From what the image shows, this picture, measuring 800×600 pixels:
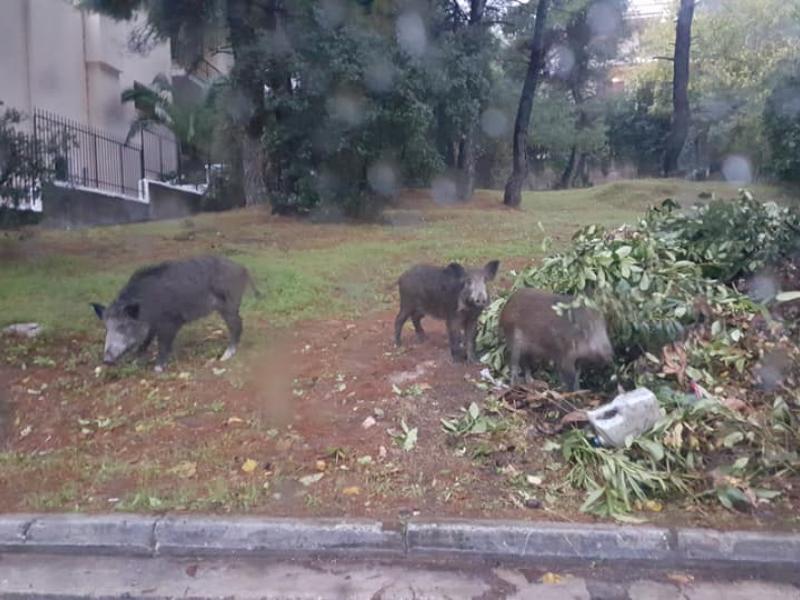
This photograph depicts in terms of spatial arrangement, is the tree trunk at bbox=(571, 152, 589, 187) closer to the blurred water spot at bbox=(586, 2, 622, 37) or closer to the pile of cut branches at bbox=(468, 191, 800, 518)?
the blurred water spot at bbox=(586, 2, 622, 37)

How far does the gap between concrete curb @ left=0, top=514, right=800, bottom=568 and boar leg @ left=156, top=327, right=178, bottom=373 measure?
10.6 ft

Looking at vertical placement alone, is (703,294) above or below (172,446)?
above

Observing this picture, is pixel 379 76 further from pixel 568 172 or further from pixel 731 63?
pixel 568 172

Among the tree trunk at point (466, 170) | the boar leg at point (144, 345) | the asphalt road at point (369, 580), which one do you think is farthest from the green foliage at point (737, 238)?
the tree trunk at point (466, 170)

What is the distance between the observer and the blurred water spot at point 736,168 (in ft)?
105

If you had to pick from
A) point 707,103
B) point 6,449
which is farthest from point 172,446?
point 707,103

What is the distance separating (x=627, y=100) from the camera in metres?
39.7

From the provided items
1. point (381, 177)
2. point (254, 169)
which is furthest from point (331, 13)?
point (254, 169)

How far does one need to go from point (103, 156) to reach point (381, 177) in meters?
7.90

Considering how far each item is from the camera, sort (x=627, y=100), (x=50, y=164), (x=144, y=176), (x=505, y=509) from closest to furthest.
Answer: (x=505, y=509)
(x=50, y=164)
(x=144, y=176)
(x=627, y=100)

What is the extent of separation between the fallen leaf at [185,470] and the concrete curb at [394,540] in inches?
28.5

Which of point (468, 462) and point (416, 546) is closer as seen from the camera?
point (416, 546)

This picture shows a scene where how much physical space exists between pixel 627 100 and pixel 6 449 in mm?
36353

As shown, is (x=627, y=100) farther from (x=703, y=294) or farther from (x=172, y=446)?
(x=172, y=446)
